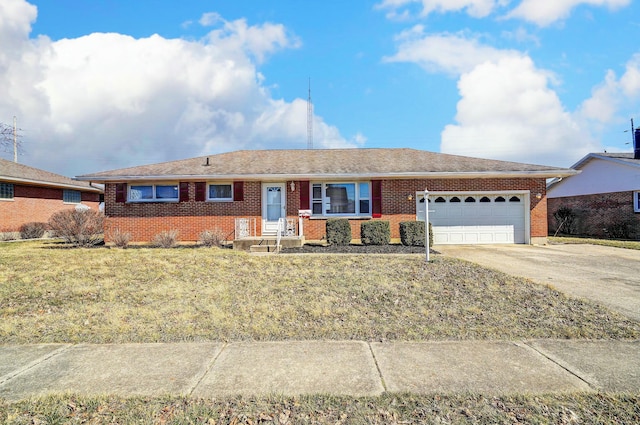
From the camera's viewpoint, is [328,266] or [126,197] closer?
[328,266]

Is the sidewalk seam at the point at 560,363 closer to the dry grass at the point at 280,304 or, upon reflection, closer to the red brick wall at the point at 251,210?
the dry grass at the point at 280,304

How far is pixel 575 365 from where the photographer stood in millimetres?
3578

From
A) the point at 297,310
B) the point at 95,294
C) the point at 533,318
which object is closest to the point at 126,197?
the point at 95,294

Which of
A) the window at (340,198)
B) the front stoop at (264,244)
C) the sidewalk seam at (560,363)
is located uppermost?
the window at (340,198)

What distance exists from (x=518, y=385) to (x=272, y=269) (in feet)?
17.5

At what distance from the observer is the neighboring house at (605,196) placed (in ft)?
60.3

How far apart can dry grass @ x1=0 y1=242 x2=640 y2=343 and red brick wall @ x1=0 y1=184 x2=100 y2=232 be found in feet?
42.6

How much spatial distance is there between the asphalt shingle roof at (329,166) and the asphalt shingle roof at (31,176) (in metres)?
6.28

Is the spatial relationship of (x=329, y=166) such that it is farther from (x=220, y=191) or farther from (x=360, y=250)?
(x=360, y=250)

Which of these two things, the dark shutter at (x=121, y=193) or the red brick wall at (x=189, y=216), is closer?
the red brick wall at (x=189, y=216)

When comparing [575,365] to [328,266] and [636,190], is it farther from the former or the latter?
[636,190]

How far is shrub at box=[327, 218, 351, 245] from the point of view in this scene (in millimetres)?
12367

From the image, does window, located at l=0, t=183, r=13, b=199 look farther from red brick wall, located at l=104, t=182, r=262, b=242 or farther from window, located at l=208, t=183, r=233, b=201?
window, located at l=208, t=183, r=233, b=201

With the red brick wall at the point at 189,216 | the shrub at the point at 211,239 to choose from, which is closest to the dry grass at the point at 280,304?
the shrub at the point at 211,239
